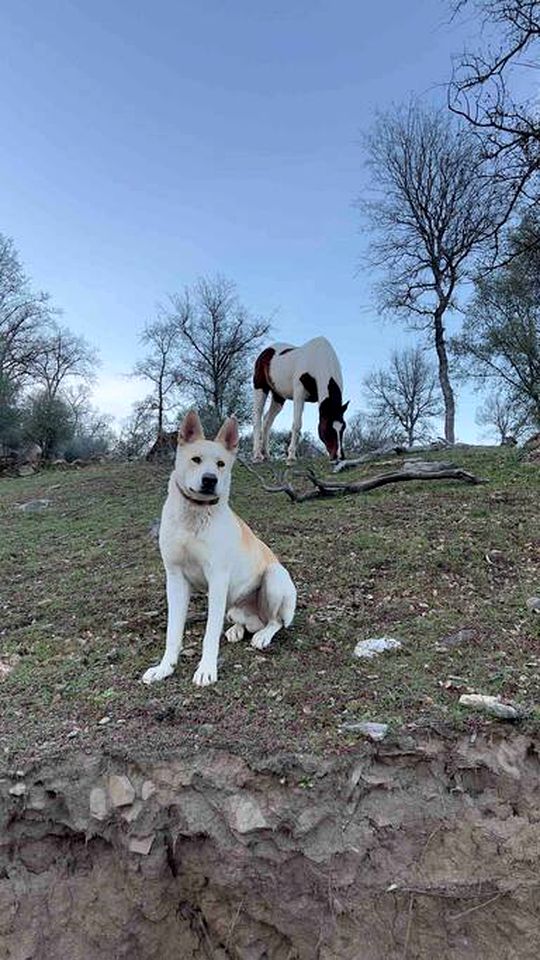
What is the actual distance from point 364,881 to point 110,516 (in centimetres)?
672

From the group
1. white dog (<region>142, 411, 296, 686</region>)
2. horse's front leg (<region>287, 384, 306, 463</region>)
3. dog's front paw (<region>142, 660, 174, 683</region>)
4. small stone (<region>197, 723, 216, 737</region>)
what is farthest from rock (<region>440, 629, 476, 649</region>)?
horse's front leg (<region>287, 384, 306, 463</region>)

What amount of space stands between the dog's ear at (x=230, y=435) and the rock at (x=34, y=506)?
724 centimetres

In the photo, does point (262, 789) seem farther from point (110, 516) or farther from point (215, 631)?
point (110, 516)

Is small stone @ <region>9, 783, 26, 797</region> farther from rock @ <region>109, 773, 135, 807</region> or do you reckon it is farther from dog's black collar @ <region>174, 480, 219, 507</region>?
dog's black collar @ <region>174, 480, 219, 507</region>

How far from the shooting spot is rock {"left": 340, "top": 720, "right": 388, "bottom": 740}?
8.87ft

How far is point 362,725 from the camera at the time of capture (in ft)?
9.14

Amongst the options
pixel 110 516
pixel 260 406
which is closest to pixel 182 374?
pixel 260 406

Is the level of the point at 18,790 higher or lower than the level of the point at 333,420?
lower

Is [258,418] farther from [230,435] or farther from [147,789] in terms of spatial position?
[147,789]

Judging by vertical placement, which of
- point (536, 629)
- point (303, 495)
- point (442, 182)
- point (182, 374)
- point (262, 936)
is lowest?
point (262, 936)

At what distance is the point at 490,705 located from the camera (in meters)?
2.86

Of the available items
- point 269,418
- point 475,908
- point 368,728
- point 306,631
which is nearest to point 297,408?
point 269,418

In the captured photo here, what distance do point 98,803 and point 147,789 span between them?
0.21 meters

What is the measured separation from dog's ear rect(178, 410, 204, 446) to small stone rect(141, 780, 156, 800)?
1.65m
